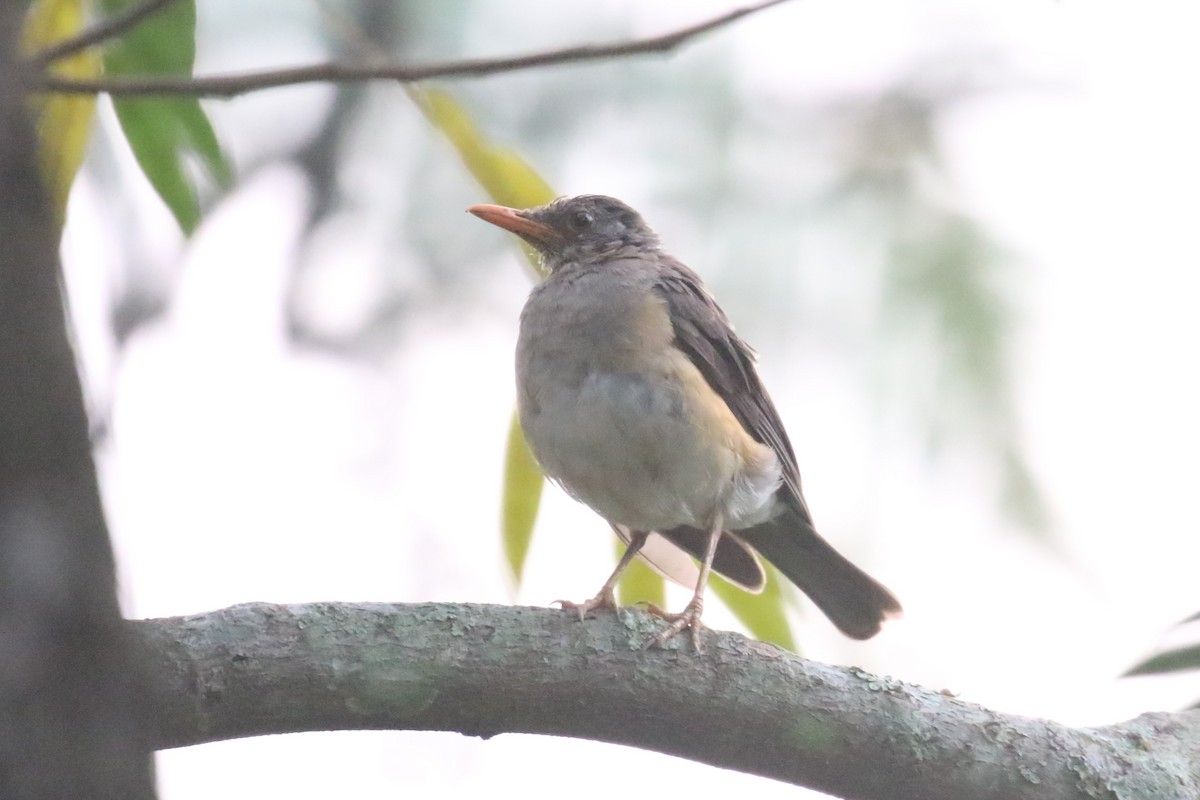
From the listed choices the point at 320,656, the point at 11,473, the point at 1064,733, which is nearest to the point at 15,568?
the point at 11,473

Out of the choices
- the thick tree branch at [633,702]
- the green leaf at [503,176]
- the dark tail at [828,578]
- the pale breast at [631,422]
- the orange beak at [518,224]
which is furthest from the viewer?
the dark tail at [828,578]

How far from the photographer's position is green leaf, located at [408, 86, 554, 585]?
352cm

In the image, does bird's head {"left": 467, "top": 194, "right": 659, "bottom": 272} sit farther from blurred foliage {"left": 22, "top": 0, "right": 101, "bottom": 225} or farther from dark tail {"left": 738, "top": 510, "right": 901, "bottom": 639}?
blurred foliage {"left": 22, "top": 0, "right": 101, "bottom": 225}

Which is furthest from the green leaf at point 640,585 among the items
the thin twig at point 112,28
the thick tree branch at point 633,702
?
the thin twig at point 112,28

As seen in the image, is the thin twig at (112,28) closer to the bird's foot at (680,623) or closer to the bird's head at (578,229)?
the bird's foot at (680,623)

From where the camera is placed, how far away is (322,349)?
326 inches

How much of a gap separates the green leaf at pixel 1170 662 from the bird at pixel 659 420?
1.14 metres

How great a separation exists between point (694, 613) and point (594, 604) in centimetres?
27

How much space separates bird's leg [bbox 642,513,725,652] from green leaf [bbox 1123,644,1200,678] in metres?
0.99

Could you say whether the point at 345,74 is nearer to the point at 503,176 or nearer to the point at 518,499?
the point at 503,176

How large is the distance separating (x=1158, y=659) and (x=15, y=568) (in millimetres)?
2590

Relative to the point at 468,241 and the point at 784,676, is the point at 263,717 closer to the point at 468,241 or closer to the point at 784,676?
the point at 784,676

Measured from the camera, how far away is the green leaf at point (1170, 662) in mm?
2885

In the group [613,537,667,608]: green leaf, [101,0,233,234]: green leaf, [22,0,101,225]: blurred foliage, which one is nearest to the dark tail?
[613,537,667,608]: green leaf
